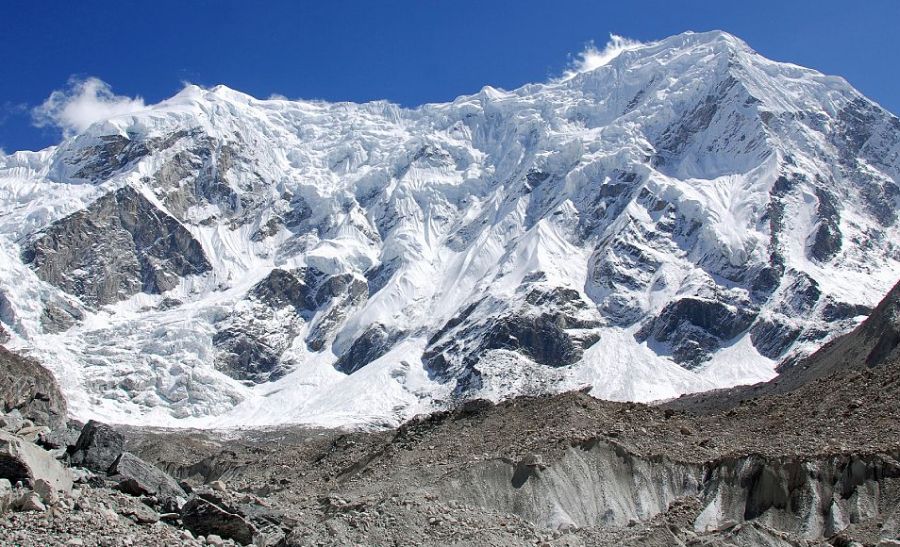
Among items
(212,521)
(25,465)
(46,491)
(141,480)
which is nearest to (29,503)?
(46,491)

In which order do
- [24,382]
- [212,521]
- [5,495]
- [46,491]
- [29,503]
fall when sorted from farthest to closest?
[24,382] → [212,521] → [46,491] → [5,495] → [29,503]

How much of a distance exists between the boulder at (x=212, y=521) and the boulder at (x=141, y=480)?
3.93 feet

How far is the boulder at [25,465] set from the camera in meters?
26.5

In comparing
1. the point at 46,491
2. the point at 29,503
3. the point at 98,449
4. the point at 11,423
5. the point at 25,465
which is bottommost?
the point at 29,503

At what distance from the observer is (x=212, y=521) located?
2919cm

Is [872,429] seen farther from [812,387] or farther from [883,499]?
[812,387]

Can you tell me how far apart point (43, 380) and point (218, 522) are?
92330mm

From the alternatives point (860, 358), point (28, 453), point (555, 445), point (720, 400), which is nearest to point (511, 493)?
point (555, 445)

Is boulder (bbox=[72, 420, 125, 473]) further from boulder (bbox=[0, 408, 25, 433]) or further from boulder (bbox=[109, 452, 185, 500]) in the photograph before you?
boulder (bbox=[109, 452, 185, 500])

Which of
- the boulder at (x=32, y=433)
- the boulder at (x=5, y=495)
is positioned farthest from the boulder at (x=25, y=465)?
the boulder at (x=32, y=433)

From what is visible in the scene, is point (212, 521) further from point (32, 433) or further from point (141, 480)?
point (32, 433)

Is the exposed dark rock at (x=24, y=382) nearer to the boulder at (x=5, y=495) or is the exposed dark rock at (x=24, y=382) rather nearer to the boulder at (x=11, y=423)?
the boulder at (x=11, y=423)

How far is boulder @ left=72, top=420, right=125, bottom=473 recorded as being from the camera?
3509 cm

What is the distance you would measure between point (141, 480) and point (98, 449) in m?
6.00
